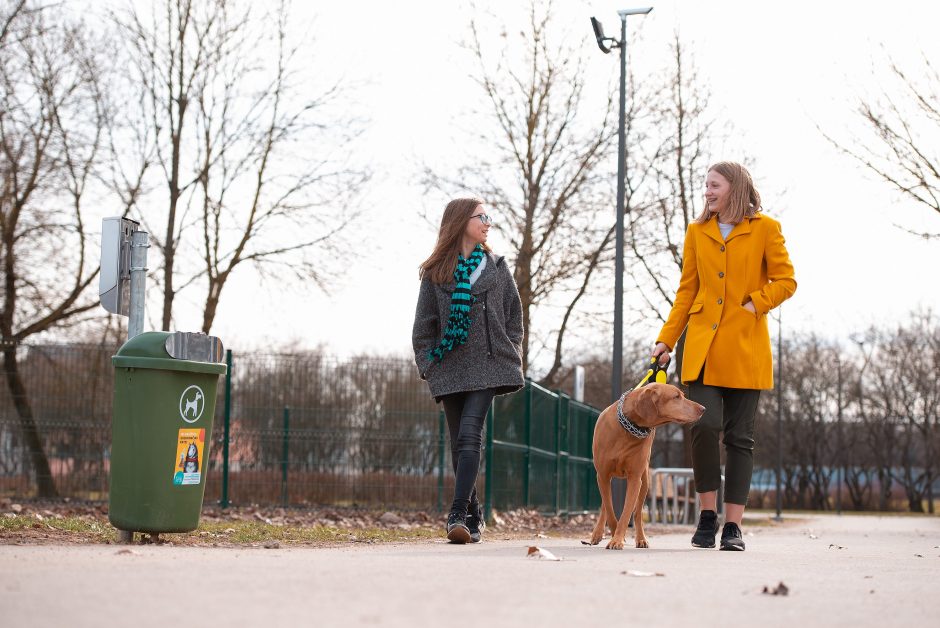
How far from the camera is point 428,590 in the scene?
166 inches

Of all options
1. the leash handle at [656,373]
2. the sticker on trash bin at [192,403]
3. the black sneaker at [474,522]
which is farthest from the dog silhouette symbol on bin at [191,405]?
the leash handle at [656,373]

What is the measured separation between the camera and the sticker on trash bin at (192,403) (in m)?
6.51

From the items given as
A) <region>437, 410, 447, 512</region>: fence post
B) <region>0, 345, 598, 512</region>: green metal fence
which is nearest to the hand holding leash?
<region>0, 345, 598, 512</region>: green metal fence

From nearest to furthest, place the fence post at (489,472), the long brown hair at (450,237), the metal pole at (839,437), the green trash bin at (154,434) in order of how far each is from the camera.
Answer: the green trash bin at (154,434), the long brown hair at (450,237), the fence post at (489,472), the metal pole at (839,437)

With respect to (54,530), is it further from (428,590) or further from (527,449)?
(527,449)

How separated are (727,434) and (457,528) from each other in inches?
69.5

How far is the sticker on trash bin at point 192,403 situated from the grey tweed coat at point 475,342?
1.34 m

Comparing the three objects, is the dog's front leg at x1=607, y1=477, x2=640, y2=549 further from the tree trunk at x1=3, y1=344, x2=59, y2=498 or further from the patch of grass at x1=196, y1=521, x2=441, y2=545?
the tree trunk at x1=3, y1=344, x2=59, y2=498

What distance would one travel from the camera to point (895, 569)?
241 inches

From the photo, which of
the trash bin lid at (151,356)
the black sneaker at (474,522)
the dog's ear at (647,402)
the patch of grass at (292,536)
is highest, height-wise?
the trash bin lid at (151,356)

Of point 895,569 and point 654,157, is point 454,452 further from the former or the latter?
point 654,157

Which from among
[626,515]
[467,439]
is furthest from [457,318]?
[626,515]

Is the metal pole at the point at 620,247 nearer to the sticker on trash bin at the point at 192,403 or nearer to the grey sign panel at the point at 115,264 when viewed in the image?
the grey sign panel at the point at 115,264

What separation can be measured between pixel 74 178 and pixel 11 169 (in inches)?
38.8
